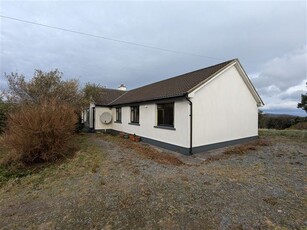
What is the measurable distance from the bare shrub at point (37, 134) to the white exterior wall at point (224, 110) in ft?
20.2

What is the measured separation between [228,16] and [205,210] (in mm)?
11808

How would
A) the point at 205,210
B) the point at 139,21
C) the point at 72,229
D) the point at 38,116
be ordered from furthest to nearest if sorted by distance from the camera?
the point at 139,21 → the point at 38,116 → the point at 205,210 → the point at 72,229

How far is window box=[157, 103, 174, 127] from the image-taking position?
961 cm

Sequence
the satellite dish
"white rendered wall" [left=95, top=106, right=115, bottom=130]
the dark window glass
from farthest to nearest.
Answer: "white rendered wall" [left=95, top=106, right=115, bottom=130]
the satellite dish
the dark window glass

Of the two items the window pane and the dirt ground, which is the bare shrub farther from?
the window pane

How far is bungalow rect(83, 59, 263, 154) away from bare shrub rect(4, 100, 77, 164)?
5.16m

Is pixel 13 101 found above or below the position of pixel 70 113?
above

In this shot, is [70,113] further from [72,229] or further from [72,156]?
[72,229]


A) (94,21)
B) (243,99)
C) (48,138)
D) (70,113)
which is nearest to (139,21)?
(94,21)

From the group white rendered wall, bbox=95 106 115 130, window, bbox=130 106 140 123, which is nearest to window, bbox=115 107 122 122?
white rendered wall, bbox=95 106 115 130

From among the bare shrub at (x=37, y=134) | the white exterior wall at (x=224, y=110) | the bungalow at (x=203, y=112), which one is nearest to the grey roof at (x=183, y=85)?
the bungalow at (x=203, y=112)

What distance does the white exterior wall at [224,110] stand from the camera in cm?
865

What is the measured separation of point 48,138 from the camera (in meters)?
7.20

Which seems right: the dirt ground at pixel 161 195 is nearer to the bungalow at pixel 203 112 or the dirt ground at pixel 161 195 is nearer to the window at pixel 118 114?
the bungalow at pixel 203 112
